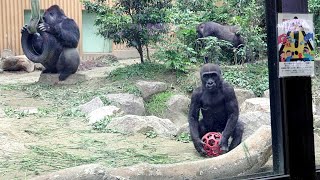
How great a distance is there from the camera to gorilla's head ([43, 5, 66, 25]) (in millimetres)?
4273

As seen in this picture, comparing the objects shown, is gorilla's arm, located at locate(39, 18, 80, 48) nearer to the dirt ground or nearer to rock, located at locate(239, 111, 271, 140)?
the dirt ground

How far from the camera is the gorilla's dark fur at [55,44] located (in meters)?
4.55

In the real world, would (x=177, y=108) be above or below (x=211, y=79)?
below

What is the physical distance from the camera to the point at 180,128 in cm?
393

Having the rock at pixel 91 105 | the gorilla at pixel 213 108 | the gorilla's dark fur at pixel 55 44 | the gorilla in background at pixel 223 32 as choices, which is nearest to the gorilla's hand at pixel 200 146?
the gorilla at pixel 213 108

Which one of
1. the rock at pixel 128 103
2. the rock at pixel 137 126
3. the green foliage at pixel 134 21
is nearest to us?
the rock at pixel 137 126

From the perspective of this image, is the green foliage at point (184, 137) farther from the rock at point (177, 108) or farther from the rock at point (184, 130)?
the rock at point (177, 108)

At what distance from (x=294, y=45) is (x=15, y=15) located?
2.72 metres

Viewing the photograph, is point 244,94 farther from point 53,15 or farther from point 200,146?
point 53,15

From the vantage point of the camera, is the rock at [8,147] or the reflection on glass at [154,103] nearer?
the reflection on glass at [154,103]

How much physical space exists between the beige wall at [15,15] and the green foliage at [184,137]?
4.80 feet

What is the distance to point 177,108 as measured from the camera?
4.74m

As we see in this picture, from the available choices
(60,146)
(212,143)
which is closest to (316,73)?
(212,143)

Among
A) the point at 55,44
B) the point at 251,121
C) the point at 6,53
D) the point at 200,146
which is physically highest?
→ the point at 55,44
